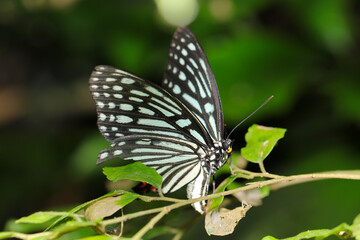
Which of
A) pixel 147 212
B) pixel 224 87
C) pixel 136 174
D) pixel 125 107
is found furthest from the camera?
pixel 224 87

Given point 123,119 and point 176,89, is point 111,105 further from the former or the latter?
point 176,89

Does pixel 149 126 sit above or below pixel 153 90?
below

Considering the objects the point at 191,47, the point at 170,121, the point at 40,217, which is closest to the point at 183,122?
the point at 170,121

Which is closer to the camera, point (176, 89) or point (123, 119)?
point (123, 119)

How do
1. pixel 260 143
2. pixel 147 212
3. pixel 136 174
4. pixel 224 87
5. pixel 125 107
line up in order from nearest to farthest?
1. pixel 147 212
2. pixel 136 174
3. pixel 260 143
4. pixel 125 107
5. pixel 224 87

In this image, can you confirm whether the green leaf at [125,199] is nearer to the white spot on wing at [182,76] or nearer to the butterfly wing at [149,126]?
the butterfly wing at [149,126]

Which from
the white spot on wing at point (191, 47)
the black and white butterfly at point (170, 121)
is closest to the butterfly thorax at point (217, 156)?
the black and white butterfly at point (170, 121)
